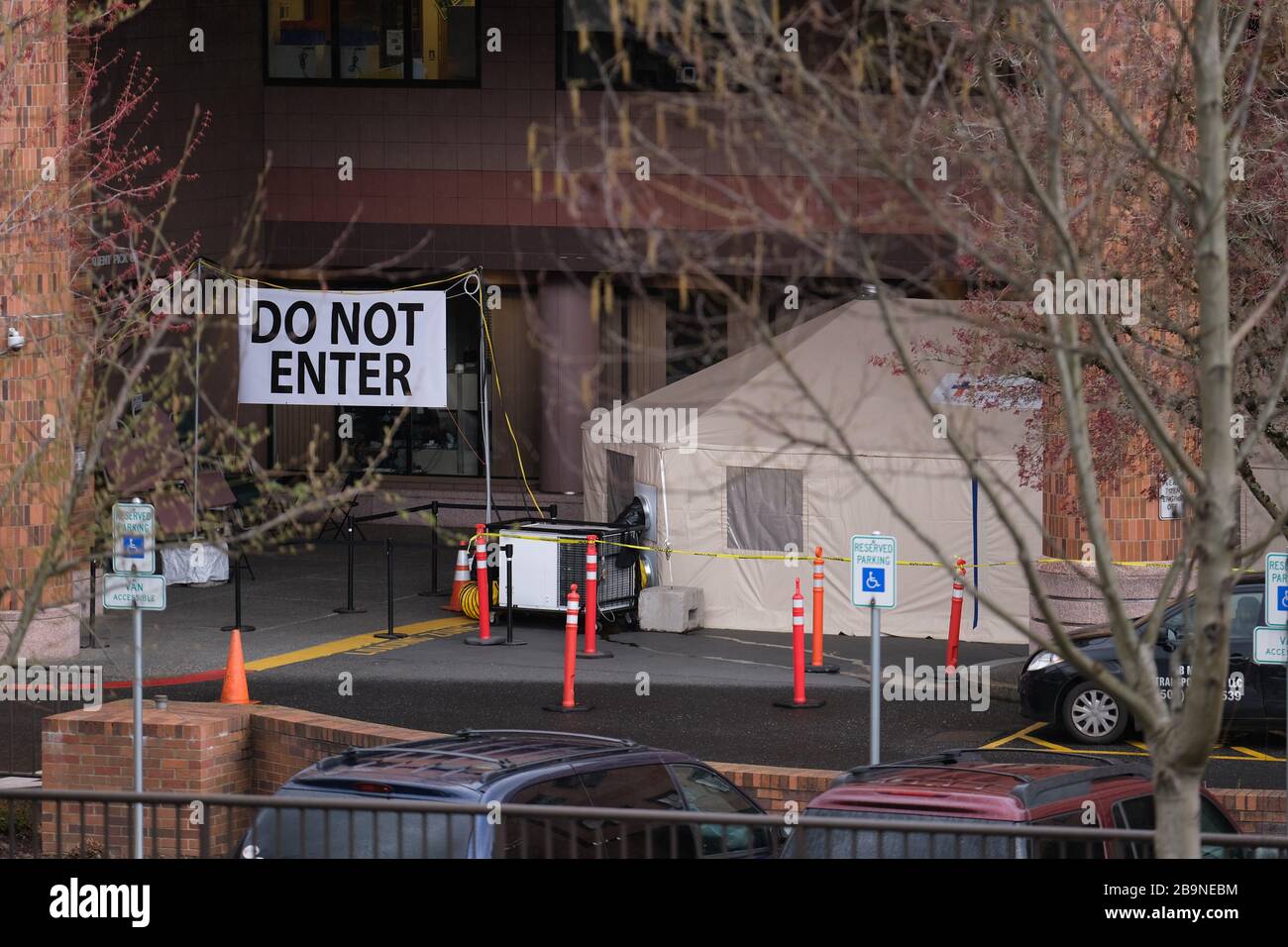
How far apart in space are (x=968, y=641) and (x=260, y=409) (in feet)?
50.2

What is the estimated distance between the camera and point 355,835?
→ 8.04 m

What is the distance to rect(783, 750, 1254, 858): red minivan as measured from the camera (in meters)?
7.62

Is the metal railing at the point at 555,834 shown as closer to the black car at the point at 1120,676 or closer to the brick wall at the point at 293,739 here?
the brick wall at the point at 293,739

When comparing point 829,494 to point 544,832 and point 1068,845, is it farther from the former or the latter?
point 544,832

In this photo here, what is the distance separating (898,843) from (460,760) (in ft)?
6.58

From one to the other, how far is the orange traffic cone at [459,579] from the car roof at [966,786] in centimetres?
1257

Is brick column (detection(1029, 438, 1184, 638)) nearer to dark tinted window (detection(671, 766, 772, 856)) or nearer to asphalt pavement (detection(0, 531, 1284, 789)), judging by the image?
asphalt pavement (detection(0, 531, 1284, 789))

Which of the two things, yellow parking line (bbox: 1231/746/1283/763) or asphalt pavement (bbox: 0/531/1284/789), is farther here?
asphalt pavement (bbox: 0/531/1284/789)

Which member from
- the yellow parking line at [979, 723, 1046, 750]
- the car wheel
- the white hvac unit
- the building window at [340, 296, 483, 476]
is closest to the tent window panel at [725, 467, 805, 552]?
the white hvac unit

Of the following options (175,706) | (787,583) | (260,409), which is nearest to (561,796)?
(175,706)

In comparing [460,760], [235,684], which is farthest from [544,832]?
[235,684]

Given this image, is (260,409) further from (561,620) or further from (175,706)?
(175,706)

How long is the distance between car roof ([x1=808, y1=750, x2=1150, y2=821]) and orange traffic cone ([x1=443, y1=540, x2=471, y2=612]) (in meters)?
12.6

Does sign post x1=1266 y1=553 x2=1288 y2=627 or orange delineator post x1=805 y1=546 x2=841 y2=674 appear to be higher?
sign post x1=1266 y1=553 x2=1288 y2=627
